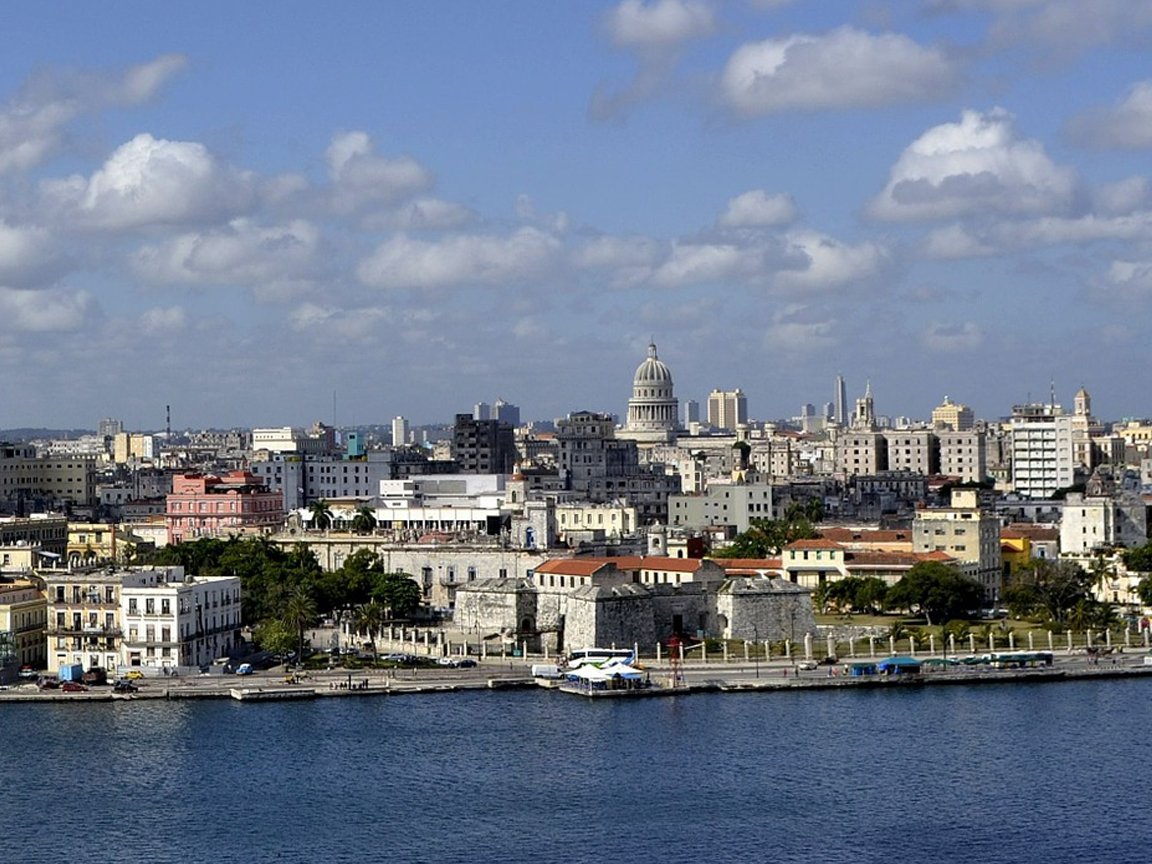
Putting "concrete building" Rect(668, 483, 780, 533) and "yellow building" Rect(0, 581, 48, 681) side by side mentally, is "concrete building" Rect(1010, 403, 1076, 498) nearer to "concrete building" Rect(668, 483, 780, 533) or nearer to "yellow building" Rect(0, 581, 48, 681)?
"concrete building" Rect(668, 483, 780, 533)

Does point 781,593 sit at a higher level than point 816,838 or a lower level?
higher

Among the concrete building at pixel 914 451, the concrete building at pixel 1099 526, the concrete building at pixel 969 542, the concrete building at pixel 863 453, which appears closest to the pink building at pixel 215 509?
the concrete building at pixel 969 542

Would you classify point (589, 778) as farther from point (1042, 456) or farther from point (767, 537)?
point (1042, 456)

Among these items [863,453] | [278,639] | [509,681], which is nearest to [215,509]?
[278,639]

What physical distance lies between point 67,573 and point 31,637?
2.06m

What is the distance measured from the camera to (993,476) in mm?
158500

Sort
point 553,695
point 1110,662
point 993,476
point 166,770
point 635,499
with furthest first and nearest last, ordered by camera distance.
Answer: point 993,476 < point 635,499 < point 1110,662 < point 553,695 < point 166,770

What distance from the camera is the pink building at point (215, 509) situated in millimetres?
92688

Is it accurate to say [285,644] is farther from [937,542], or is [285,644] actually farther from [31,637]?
[937,542]

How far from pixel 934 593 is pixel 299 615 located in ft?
62.6

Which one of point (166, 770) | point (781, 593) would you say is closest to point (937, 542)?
point (781, 593)

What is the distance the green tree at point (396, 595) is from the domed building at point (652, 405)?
98.8 m

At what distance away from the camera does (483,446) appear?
444 ft

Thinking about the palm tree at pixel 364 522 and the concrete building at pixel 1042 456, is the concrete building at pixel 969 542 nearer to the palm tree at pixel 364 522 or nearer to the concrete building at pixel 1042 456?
the palm tree at pixel 364 522
